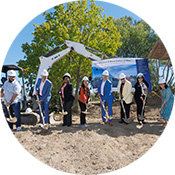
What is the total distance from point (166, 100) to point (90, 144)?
6.60 feet

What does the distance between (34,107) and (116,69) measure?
2452 millimetres

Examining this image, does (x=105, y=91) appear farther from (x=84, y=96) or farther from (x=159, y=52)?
(x=159, y=52)

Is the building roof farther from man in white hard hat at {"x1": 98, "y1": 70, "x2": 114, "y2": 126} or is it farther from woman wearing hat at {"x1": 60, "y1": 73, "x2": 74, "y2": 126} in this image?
woman wearing hat at {"x1": 60, "y1": 73, "x2": 74, "y2": 126}

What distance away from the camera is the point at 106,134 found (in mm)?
3926

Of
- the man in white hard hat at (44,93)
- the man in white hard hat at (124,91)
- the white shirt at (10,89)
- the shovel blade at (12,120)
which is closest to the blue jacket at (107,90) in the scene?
the man in white hard hat at (124,91)

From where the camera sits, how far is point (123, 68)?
4.39m

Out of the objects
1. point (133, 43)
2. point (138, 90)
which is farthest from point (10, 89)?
point (133, 43)

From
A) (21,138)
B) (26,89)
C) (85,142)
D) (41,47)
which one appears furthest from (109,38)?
(21,138)

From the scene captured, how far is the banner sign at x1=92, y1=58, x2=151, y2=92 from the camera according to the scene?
4375 mm

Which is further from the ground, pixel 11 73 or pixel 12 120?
pixel 11 73

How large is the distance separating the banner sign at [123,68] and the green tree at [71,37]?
0.95 metres

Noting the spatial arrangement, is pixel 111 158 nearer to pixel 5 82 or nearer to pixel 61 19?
pixel 5 82

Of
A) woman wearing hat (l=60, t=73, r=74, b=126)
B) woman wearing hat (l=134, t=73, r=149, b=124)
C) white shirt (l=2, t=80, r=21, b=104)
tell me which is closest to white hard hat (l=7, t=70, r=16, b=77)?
white shirt (l=2, t=80, r=21, b=104)

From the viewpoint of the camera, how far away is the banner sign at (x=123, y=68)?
4.38 metres
